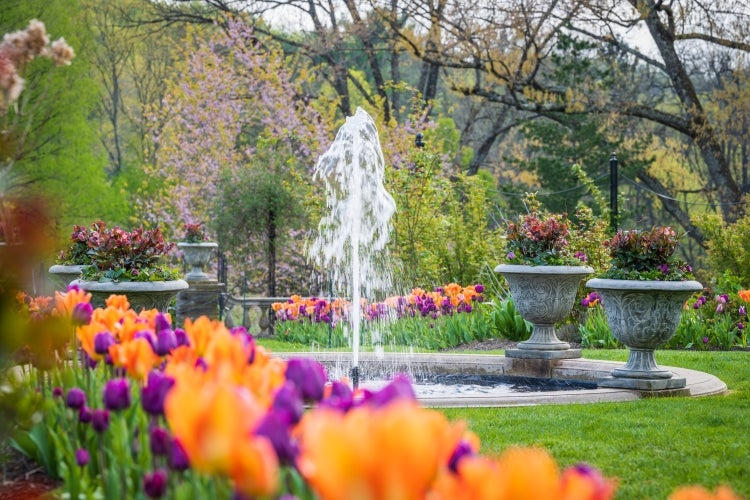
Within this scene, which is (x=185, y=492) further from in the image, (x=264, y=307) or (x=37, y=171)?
(x=37, y=171)

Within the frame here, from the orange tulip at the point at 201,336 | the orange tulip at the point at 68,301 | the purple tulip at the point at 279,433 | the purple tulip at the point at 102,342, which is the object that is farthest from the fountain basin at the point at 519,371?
the purple tulip at the point at 279,433

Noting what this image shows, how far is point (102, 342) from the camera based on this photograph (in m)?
3.42

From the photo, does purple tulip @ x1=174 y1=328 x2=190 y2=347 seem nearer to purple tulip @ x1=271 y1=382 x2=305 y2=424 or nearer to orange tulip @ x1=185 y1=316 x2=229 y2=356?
orange tulip @ x1=185 y1=316 x2=229 y2=356

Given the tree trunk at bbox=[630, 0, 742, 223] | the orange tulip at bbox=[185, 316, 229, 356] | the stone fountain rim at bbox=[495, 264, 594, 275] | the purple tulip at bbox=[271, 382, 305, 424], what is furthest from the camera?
the tree trunk at bbox=[630, 0, 742, 223]

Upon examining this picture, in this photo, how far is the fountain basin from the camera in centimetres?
740

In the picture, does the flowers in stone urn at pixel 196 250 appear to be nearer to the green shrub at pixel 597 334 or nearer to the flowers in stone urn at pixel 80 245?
the flowers in stone urn at pixel 80 245

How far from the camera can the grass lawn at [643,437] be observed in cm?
509

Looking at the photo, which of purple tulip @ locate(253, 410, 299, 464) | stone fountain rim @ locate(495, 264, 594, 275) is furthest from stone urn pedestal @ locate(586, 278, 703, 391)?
purple tulip @ locate(253, 410, 299, 464)

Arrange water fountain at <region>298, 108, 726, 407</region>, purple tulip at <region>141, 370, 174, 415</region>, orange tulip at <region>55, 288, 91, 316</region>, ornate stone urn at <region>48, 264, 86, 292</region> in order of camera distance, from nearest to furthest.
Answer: purple tulip at <region>141, 370, 174, 415</region> < orange tulip at <region>55, 288, 91, 316</region> < water fountain at <region>298, 108, 726, 407</region> < ornate stone urn at <region>48, 264, 86, 292</region>

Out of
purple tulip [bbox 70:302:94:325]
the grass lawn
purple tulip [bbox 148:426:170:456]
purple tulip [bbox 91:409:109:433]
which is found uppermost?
purple tulip [bbox 70:302:94:325]

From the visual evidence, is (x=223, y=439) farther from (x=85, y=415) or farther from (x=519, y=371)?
(x=519, y=371)

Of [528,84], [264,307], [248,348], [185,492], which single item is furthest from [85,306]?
[528,84]

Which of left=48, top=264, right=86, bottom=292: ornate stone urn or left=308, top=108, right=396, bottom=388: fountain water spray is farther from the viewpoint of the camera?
left=308, top=108, right=396, bottom=388: fountain water spray

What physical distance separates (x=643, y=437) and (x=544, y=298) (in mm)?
3498
